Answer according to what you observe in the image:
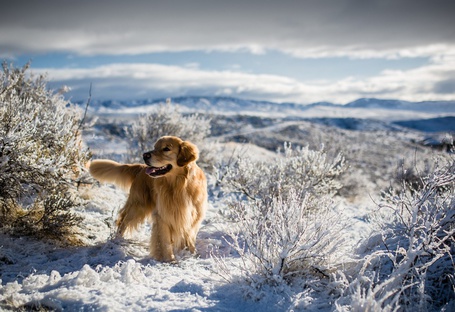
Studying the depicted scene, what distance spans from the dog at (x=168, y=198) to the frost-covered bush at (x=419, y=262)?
2.25 meters

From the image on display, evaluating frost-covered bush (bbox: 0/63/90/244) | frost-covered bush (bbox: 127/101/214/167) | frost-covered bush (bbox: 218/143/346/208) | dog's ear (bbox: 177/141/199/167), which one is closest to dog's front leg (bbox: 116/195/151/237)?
frost-covered bush (bbox: 0/63/90/244)

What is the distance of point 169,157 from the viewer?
4473mm

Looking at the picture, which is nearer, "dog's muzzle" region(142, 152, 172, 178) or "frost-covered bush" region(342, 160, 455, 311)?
"frost-covered bush" region(342, 160, 455, 311)

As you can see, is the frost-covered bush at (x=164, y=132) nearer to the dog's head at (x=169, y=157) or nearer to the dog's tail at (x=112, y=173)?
the dog's tail at (x=112, y=173)

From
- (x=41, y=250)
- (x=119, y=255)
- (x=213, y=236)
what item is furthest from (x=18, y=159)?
(x=213, y=236)

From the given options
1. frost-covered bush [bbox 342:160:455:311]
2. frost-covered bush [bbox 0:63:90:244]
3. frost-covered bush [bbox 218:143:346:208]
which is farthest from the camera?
frost-covered bush [bbox 218:143:346:208]

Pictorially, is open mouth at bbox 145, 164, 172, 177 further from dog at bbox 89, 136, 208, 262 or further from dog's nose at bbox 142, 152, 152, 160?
dog's nose at bbox 142, 152, 152, 160

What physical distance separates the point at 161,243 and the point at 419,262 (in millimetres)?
2891

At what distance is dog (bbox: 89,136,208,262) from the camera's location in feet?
14.6

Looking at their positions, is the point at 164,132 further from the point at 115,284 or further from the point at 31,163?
the point at 115,284

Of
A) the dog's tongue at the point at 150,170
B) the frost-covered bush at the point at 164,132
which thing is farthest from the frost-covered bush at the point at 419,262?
the frost-covered bush at the point at 164,132

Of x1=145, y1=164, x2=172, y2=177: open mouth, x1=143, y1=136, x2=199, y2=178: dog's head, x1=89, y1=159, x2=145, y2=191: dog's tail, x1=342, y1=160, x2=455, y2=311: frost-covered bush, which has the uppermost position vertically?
x1=143, y1=136, x2=199, y2=178: dog's head

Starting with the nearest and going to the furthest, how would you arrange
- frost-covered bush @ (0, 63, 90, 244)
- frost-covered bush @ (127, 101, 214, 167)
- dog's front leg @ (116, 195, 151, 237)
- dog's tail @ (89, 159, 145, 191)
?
frost-covered bush @ (0, 63, 90, 244), dog's front leg @ (116, 195, 151, 237), dog's tail @ (89, 159, 145, 191), frost-covered bush @ (127, 101, 214, 167)

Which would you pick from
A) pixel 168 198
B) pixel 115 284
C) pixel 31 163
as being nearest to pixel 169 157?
pixel 168 198
